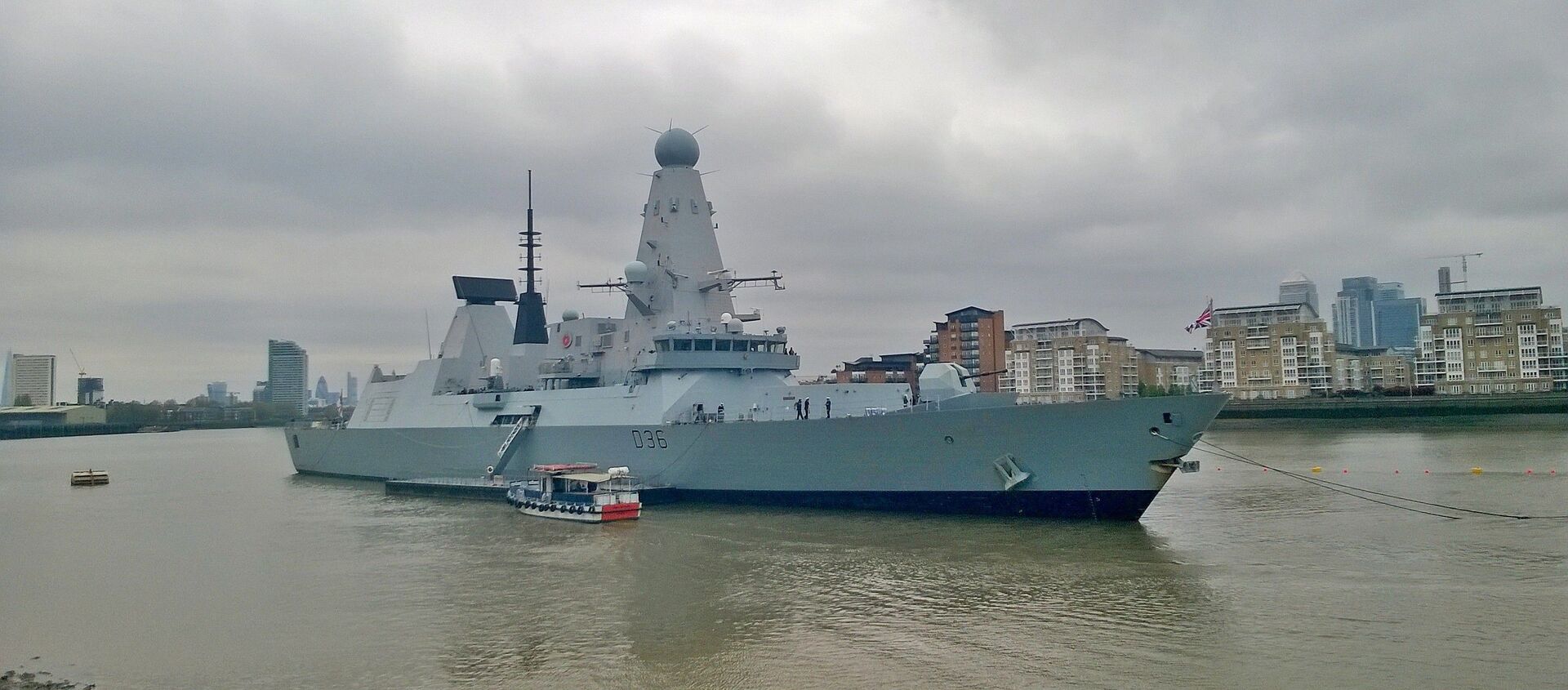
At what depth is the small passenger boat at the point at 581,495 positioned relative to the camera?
20.3 metres

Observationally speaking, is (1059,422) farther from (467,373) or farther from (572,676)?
(467,373)

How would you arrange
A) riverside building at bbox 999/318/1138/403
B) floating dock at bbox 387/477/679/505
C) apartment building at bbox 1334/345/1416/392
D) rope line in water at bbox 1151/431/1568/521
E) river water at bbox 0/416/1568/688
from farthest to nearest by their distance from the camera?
apartment building at bbox 1334/345/1416/392 → riverside building at bbox 999/318/1138/403 → floating dock at bbox 387/477/679/505 → rope line in water at bbox 1151/431/1568/521 → river water at bbox 0/416/1568/688

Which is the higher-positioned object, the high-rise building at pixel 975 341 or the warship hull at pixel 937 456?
the high-rise building at pixel 975 341

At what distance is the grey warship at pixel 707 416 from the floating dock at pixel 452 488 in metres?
0.58

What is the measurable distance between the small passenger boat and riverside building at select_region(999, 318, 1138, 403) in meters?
36.6

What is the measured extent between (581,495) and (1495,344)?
61659 mm

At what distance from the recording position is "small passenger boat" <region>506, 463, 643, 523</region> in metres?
20.3

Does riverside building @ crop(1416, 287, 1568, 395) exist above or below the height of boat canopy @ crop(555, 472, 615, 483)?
above

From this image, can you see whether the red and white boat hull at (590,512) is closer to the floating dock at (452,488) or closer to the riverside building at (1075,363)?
the floating dock at (452,488)

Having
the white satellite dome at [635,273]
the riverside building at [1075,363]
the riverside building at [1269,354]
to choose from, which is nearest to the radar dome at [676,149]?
the white satellite dome at [635,273]

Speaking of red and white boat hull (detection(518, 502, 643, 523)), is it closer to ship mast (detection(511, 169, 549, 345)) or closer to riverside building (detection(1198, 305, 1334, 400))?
ship mast (detection(511, 169, 549, 345))

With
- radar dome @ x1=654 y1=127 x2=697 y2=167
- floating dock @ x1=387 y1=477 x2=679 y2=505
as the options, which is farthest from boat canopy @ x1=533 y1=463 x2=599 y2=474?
radar dome @ x1=654 y1=127 x2=697 y2=167

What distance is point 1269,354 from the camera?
65438 millimetres

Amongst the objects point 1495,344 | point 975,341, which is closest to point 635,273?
point 975,341
